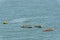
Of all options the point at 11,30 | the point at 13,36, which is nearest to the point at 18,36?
the point at 13,36

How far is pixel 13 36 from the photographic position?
1302cm

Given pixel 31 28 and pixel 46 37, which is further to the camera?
pixel 31 28

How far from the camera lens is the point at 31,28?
14195 millimetres

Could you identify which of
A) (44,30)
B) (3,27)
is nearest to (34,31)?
(44,30)

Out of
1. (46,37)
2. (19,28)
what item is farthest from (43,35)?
(19,28)

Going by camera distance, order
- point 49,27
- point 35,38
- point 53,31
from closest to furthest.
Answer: point 35,38, point 53,31, point 49,27

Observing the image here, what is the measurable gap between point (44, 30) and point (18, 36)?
4.06ft

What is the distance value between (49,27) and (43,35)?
1418 mm

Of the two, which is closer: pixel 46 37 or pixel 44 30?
pixel 46 37

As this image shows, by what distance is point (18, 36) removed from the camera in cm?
1301

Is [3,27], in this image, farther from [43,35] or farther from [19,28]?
[43,35]

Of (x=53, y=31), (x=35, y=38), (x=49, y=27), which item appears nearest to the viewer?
(x=35, y=38)

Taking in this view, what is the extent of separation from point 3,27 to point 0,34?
1.14 metres

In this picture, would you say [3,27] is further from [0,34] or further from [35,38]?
[35,38]
